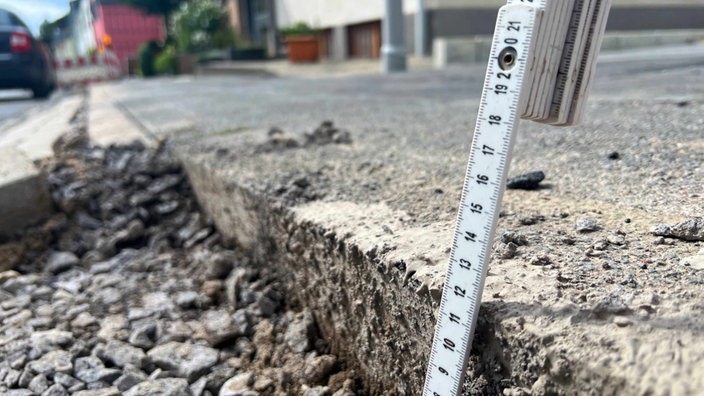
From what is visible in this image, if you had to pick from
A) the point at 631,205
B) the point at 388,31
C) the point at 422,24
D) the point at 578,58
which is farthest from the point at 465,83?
the point at 422,24

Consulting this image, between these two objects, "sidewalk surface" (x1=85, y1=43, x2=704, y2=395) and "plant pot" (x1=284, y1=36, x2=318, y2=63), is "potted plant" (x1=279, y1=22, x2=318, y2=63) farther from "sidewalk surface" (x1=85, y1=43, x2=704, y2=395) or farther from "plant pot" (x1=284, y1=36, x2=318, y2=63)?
"sidewalk surface" (x1=85, y1=43, x2=704, y2=395)

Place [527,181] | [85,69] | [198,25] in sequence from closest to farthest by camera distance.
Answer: [527,181] < [85,69] < [198,25]

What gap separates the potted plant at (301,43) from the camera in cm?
1370

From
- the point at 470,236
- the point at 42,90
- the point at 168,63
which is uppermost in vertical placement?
the point at 470,236

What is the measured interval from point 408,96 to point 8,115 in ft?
20.1

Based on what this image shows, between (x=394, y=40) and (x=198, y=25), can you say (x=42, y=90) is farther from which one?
(x=198, y=25)

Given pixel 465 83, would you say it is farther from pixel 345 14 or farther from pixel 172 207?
pixel 345 14

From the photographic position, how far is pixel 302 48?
45.4 feet

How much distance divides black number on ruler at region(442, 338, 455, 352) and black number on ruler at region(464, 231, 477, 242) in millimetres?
177

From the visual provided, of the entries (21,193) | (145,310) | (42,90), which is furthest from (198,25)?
(145,310)

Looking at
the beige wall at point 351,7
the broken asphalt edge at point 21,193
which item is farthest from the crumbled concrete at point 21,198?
the beige wall at point 351,7

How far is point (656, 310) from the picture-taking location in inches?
33.6

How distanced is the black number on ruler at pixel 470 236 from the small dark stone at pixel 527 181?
77 centimetres

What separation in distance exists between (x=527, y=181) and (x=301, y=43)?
1285 cm
